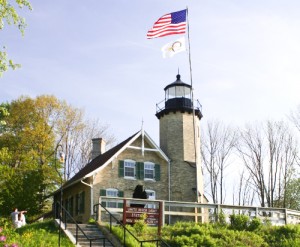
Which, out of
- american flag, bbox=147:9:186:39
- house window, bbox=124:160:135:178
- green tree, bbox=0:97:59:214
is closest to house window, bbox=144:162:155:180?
house window, bbox=124:160:135:178

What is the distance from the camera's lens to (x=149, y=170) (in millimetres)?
27812

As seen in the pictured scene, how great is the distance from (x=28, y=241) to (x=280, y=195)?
85.9ft

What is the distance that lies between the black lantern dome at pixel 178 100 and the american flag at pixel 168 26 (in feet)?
23.2

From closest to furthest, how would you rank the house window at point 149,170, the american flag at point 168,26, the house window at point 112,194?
the american flag at point 168,26
the house window at point 112,194
the house window at point 149,170

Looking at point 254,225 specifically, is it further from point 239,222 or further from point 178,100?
point 178,100

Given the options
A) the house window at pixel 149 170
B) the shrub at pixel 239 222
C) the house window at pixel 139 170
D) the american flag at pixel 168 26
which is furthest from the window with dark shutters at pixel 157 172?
the shrub at pixel 239 222

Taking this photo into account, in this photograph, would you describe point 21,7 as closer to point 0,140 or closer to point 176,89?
point 176,89

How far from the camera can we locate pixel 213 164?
3950 cm

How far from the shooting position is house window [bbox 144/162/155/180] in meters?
27.7

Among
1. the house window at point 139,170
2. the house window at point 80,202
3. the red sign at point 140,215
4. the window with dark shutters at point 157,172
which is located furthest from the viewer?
the window with dark shutters at point 157,172

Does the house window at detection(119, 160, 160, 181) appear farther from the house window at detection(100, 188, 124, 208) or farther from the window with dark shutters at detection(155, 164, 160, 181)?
the house window at detection(100, 188, 124, 208)

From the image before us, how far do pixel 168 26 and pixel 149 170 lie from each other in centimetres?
916

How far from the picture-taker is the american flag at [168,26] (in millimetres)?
22955

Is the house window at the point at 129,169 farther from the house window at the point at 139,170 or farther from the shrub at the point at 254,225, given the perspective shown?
the shrub at the point at 254,225
